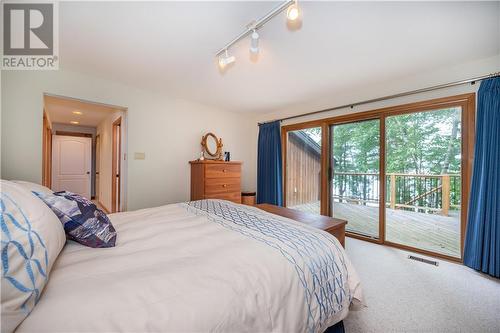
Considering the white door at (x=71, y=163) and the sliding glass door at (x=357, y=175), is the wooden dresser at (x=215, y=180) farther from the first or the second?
the white door at (x=71, y=163)

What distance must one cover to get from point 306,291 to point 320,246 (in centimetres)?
28

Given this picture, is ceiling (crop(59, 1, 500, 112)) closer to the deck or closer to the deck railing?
the deck railing

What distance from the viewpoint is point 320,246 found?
3.84 ft

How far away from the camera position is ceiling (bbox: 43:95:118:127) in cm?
375

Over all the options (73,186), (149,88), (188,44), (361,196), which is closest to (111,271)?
(188,44)

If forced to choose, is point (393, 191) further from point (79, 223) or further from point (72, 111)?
point (72, 111)

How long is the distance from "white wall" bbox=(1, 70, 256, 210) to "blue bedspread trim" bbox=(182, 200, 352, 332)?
2284mm

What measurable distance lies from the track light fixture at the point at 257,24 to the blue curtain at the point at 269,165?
2.25 metres

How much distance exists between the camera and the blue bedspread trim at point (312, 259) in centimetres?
99

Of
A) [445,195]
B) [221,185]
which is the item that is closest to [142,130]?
[221,185]

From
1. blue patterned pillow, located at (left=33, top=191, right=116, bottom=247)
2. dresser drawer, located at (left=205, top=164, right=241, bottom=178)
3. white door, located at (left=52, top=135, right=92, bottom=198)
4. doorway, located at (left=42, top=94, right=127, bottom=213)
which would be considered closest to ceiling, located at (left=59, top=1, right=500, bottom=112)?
dresser drawer, located at (left=205, top=164, right=241, bottom=178)

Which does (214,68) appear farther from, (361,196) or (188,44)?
(361,196)

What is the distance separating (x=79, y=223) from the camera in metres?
1.02

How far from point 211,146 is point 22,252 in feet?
11.3
